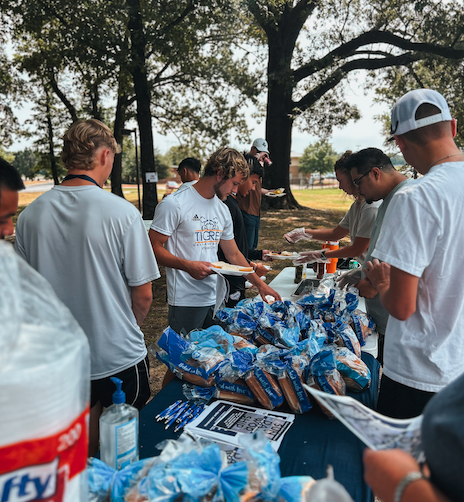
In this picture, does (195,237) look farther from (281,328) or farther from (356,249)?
(356,249)

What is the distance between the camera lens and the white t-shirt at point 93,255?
5.54ft

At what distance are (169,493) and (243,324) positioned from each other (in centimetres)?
129

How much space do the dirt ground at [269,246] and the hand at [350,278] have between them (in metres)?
1.38

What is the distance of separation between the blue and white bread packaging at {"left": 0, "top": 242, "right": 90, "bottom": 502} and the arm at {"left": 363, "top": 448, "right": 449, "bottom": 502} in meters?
0.56

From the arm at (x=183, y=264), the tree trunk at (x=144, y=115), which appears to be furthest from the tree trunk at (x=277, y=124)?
the arm at (x=183, y=264)

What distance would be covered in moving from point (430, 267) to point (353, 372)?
60 cm

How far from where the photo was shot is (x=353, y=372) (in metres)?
1.76

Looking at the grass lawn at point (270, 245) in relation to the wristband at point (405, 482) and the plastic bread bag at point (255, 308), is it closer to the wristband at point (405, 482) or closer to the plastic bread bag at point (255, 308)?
the plastic bread bag at point (255, 308)

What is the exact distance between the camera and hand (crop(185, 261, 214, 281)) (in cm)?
249

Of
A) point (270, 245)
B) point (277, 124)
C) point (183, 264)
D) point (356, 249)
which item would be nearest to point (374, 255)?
point (183, 264)

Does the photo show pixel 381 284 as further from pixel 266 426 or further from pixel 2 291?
pixel 2 291

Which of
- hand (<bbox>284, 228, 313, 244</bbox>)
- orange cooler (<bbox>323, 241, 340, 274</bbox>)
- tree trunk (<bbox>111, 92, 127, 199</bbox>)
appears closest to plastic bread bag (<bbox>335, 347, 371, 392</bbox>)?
orange cooler (<bbox>323, 241, 340, 274</bbox>)

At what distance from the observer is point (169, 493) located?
0.93 meters

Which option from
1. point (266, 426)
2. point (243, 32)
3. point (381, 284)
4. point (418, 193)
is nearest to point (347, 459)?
point (266, 426)
